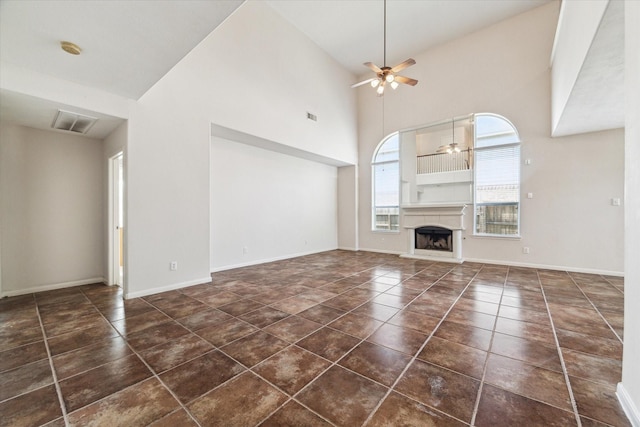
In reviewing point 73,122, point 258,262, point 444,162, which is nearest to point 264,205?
point 258,262

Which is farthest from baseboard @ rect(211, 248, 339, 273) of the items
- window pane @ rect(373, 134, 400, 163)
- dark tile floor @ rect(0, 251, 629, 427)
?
window pane @ rect(373, 134, 400, 163)

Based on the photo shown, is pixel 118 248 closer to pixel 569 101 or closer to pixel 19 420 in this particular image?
pixel 19 420

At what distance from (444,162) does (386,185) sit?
1.72m

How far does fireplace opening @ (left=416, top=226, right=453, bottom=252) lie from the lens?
6.51 metres

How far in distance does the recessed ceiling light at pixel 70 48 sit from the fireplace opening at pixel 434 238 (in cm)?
701

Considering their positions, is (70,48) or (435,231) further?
(435,231)

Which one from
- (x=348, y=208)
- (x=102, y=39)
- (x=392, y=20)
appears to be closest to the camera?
(x=102, y=39)

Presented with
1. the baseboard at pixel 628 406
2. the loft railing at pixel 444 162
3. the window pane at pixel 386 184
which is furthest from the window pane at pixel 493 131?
the baseboard at pixel 628 406

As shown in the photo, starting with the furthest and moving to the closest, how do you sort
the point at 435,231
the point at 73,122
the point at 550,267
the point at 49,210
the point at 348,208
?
1. the point at 348,208
2. the point at 435,231
3. the point at 550,267
4. the point at 49,210
5. the point at 73,122

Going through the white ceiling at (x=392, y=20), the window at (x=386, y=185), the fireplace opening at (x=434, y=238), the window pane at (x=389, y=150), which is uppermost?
the white ceiling at (x=392, y=20)

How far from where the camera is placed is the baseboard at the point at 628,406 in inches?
53.1

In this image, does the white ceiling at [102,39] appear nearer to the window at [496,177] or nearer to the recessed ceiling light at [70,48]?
the recessed ceiling light at [70,48]

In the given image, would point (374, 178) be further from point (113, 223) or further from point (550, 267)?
point (113, 223)

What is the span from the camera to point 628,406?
1.43m
